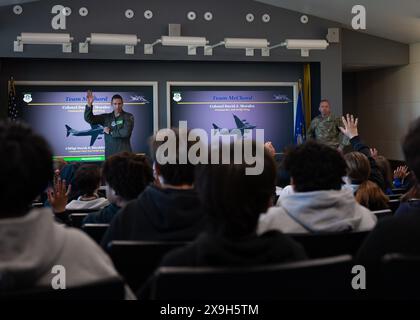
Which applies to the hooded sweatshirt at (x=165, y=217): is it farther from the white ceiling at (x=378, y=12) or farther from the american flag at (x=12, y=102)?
the white ceiling at (x=378, y=12)

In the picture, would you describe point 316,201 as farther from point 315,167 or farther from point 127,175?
point 127,175

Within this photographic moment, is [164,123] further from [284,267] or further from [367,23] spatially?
[284,267]

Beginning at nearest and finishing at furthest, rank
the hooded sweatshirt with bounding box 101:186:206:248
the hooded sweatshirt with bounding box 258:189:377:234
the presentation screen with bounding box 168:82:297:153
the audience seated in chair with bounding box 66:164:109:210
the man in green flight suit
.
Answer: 1. the hooded sweatshirt with bounding box 101:186:206:248
2. the hooded sweatshirt with bounding box 258:189:377:234
3. the audience seated in chair with bounding box 66:164:109:210
4. the man in green flight suit
5. the presentation screen with bounding box 168:82:297:153

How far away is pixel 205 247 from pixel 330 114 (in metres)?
7.39

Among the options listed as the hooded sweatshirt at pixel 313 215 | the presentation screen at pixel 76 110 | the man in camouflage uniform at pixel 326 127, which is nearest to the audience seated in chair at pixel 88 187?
the hooded sweatshirt at pixel 313 215

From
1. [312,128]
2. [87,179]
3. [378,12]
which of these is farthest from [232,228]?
[378,12]

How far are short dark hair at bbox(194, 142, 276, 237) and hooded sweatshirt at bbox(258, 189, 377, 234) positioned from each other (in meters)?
0.69

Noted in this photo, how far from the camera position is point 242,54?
27.4 feet

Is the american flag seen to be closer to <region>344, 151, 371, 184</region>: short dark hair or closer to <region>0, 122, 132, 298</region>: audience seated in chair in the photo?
<region>344, 151, 371, 184</region>: short dark hair

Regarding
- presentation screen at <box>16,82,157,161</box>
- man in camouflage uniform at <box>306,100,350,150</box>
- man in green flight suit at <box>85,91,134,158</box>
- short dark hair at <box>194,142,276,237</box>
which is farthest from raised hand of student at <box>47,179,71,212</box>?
man in camouflage uniform at <box>306,100,350,150</box>

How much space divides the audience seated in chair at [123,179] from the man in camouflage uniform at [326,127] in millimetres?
5844

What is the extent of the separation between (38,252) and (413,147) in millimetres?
1257

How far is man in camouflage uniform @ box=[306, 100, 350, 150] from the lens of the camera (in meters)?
8.25
